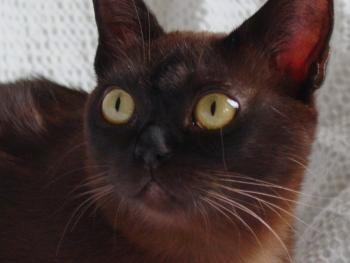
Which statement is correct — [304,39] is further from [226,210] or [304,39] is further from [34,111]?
[34,111]

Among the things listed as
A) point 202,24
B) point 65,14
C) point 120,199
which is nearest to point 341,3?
point 202,24

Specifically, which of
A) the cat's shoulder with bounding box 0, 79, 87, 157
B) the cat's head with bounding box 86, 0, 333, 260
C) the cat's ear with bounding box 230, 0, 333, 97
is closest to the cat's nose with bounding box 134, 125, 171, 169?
the cat's head with bounding box 86, 0, 333, 260

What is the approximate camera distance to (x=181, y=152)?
30.7 inches

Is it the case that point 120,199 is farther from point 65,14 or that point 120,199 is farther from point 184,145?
A: point 65,14

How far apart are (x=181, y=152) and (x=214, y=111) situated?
57 mm

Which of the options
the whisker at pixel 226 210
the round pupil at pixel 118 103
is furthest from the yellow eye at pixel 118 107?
the whisker at pixel 226 210

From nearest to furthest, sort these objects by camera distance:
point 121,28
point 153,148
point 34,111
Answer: point 153,148
point 121,28
point 34,111

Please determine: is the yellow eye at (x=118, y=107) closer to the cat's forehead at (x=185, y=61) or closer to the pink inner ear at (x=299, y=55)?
the cat's forehead at (x=185, y=61)

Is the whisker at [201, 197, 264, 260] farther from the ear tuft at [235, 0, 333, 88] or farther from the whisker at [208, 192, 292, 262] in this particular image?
the ear tuft at [235, 0, 333, 88]

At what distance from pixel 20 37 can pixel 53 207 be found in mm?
483

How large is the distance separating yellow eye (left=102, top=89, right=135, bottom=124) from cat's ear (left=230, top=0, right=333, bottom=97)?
14cm

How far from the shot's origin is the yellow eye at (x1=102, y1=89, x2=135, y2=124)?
33.0 inches

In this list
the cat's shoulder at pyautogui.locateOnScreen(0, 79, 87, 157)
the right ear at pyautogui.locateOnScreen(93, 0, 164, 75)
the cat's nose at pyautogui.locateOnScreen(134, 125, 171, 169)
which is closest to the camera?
the cat's nose at pyautogui.locateOnScreen(134, 125, 171, 169)

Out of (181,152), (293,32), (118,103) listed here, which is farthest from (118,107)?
(293,32)
